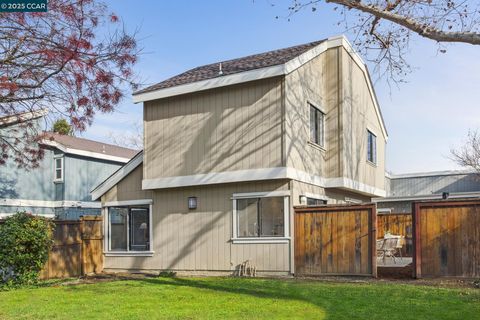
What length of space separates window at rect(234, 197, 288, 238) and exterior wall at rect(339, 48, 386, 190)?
313 cm

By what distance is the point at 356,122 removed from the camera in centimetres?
1780

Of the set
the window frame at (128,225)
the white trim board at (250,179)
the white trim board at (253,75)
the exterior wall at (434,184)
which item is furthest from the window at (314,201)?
the exterior wall at (434,184)

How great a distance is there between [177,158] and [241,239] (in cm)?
327

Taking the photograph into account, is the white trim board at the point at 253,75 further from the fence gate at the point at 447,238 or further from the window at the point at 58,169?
the window at the point at 58,169

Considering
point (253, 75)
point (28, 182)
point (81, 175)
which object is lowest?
point (28, 182)

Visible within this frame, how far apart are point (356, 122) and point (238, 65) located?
189 inches

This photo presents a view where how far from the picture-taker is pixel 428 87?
59.6ft

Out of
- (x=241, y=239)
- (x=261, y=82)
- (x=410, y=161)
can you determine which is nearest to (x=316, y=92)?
(x=261, y=82)

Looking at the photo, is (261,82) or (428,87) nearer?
(261,82)

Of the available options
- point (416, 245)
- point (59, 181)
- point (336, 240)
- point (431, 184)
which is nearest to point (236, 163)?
point (336, 240)

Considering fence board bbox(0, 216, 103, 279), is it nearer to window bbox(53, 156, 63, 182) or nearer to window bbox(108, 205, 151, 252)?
window bbox(108, 205, 151, 252)

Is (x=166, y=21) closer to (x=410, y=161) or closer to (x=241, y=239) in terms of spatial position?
(x=241, y=239)

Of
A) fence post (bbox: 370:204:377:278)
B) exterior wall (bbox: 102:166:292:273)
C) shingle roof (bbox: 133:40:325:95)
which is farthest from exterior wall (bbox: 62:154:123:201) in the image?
fence post (bbox: 370:204:377:278)

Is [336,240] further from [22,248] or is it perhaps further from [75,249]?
[75,249]
